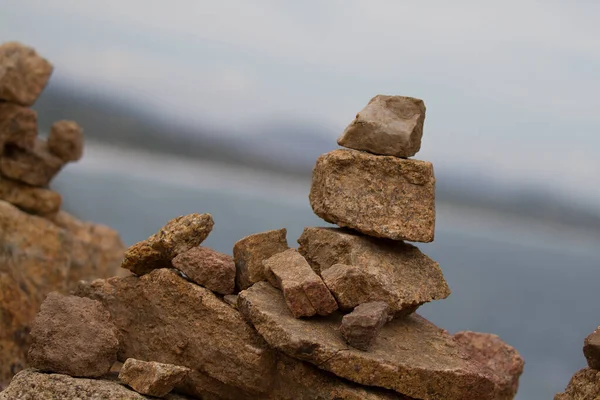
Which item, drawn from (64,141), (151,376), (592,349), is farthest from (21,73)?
(592,349)

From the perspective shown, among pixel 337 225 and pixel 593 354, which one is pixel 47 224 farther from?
pixel 593 354

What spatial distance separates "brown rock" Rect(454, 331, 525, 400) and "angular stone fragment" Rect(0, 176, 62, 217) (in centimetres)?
1180

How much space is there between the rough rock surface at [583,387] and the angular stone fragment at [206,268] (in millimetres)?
3897

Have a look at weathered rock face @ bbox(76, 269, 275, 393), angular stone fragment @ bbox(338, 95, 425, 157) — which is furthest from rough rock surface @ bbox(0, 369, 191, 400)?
angular stone fragment @ bbox(338, 95, 425, 157)

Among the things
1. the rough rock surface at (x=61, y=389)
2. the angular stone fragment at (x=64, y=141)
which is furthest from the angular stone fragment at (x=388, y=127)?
the angular stone fragment at (x=64, y=141)

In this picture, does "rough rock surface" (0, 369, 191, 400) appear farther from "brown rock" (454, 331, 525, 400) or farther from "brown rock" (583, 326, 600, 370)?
"brown rock" (583, 326, 600, 370)

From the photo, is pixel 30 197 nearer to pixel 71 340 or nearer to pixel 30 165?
pixel 30 165

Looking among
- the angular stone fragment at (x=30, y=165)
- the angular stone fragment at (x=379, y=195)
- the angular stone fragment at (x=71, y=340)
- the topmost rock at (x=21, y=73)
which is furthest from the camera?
the angular stone fragment at (x=30, y=165)

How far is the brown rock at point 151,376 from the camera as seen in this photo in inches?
282

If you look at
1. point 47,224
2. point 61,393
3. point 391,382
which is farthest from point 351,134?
point 47,224

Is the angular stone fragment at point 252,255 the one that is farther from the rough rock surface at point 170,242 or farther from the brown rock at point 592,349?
the brown rock at point 592,349

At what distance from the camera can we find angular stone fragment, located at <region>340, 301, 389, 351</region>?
693 centimetres

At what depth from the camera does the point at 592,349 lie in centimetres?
709

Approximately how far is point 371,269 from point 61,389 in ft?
11.6
